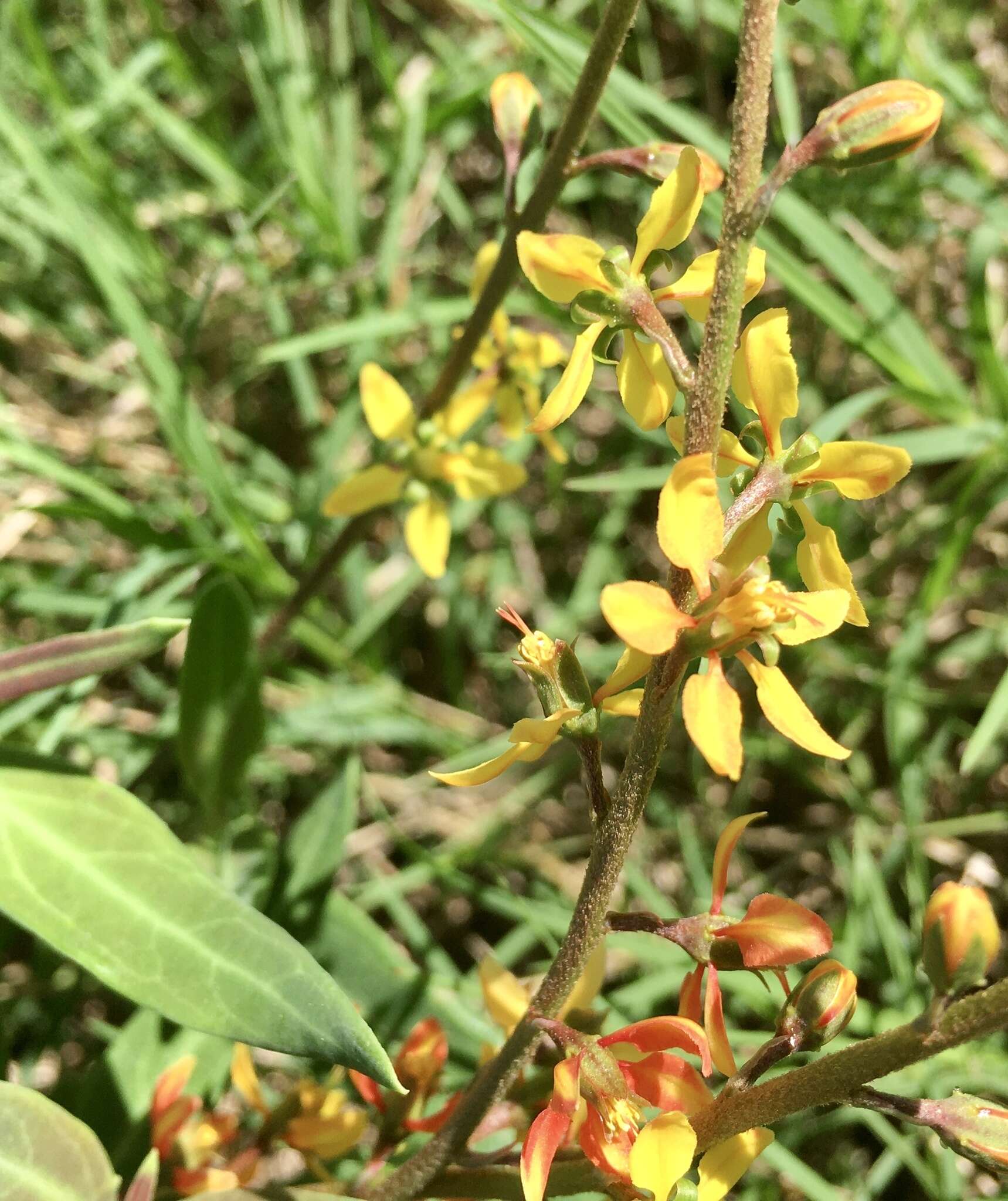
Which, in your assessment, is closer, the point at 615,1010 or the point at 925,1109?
the point at 925,1109

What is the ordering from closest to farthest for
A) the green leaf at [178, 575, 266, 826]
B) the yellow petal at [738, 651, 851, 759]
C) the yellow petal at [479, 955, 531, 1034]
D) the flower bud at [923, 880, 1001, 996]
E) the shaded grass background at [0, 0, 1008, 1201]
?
the flower bud at [923, 880, 1001, 996]
the yellow petal at [738, 651, 851, 759]
the yellow petal at [479, 955, 531, 1034]
the green leaf at [178, 575, 266, 826]
the shaded grass background at [0, 0, 1008, 1201]

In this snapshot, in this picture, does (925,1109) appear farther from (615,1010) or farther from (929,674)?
(929,674)

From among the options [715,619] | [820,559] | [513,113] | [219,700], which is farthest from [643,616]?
[219,700]

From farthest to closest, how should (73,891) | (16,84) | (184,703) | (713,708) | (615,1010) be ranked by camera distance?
(16,84), (615,1010), (184,703), (73,891), (713,708)

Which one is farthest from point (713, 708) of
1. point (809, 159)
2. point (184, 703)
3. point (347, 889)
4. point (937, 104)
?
point (347, 889)

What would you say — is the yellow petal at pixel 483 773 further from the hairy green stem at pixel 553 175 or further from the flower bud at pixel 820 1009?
the hairy green stem at pixel 553 175

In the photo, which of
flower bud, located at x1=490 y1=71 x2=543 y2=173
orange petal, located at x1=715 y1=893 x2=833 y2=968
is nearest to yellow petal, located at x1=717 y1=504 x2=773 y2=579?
orange petal, located at x1=715 y1=893 x2=833 y2=968

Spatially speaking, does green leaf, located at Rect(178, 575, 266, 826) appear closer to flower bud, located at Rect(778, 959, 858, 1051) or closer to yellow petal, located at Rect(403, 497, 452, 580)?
yellow petal, located at Rect(403, 497, 452, 580)
